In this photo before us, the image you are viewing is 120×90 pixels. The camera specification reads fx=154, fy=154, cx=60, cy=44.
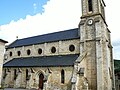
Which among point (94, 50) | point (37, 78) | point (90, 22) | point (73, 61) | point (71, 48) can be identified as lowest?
point (37, 78)

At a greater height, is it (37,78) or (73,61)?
(73,61)

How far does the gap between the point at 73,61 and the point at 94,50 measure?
158 inches

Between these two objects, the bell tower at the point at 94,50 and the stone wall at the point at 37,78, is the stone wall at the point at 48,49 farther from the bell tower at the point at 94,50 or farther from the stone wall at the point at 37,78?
the stone wall at the point at 37,78

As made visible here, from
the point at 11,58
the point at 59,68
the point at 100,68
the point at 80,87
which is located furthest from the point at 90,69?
the point at 11,58

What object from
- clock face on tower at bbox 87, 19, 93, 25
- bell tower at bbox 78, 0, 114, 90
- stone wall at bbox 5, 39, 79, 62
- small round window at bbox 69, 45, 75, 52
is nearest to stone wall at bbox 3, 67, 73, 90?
bell tower at bbox 78, 0, 114, 90

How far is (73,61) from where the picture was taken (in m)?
26.4

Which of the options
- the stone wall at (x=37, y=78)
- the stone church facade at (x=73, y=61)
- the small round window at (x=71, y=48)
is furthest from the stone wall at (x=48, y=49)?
the stone wall at (x=37, y=78)

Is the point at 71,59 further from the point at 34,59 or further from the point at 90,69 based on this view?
the point at 34,59

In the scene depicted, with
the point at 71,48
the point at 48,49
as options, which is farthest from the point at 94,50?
the point at 48,49

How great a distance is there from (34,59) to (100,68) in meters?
14.9

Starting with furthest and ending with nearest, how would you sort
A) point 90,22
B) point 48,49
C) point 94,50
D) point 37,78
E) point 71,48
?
1. point 48,49
2. point 71,48
3. point 37,78
4. point 90,22
5. point 94,50

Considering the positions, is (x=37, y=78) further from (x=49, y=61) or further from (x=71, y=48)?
(x=71, y=48)

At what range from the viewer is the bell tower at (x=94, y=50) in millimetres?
24591

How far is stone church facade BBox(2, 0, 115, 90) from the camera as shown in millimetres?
24688
